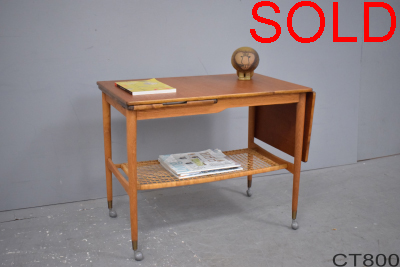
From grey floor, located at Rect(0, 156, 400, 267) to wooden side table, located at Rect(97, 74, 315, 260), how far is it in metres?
0.15

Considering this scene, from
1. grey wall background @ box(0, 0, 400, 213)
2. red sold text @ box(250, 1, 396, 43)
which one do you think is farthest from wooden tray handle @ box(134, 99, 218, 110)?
red sold text @ box(250, 1, 396, 43)

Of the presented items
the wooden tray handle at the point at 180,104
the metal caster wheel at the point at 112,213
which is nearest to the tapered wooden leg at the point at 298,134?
the wooden tray handle at the point at 180,104

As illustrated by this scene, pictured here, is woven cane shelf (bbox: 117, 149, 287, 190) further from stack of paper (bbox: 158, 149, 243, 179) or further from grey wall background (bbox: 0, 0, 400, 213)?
grey wall background (bbox: 0, 0, 400, 213)

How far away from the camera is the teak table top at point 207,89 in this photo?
192cm

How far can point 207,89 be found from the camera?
2174mm

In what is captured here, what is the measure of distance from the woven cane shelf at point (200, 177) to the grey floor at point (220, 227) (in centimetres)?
32

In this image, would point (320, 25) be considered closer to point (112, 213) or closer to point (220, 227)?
point (220, 227)

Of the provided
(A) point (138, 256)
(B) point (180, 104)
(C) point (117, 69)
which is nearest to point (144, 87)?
(B) point (180, 104)

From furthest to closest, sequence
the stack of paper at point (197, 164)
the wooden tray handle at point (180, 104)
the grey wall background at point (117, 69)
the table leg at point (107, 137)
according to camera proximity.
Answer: the grey wall background at point (117, 69) → the table leg at point (107, 137) → the stack of paper at point (197, 164) → the wooden tray handle at point (180, 104)

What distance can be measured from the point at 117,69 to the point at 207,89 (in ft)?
2.50

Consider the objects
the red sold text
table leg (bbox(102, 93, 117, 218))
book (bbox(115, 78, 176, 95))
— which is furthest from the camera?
the red sold text

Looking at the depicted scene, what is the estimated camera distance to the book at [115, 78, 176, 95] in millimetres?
2009

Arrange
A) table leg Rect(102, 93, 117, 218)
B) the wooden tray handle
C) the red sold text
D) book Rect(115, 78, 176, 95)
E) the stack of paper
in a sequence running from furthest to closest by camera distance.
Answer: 1. the red sold text
2. table leg Rect(102, 93, 117, 218)
3. the stack of paper
4. book Rect(115, 78, 176, 95)
5. the wooden tray handle

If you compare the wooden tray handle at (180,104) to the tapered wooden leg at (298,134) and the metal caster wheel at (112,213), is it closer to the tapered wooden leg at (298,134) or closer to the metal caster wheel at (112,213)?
the tapered wooden leg at (298,134)
